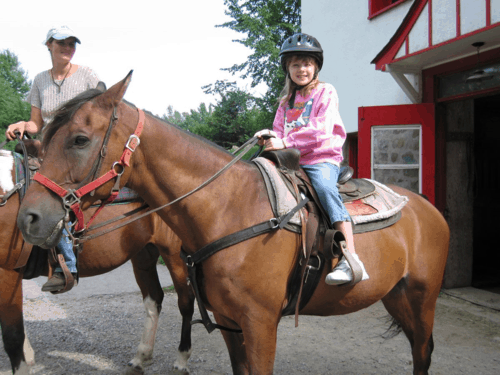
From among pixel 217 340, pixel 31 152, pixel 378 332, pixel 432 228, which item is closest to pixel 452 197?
pixel 378 332

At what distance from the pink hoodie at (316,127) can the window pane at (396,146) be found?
3.18 meters

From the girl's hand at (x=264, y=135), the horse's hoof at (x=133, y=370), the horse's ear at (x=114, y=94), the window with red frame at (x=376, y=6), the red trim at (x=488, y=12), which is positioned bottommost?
the horse's hoof at (x=133, y=370)

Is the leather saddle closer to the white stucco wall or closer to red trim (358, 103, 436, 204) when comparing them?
red trim (358, 103, 436, 204)

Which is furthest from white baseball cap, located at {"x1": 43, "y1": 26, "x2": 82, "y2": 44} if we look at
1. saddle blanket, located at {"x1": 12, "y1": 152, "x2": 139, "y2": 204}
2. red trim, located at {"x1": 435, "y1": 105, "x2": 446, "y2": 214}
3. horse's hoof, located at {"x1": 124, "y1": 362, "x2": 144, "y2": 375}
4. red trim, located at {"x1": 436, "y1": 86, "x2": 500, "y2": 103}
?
red trim, located at {"x1": 435, "y1": 105, "x2": 446, "y2": 214}

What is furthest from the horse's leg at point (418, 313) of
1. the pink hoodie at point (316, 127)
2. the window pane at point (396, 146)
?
the window pane at point (396, 146)

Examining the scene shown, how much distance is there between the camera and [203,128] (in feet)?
35.4

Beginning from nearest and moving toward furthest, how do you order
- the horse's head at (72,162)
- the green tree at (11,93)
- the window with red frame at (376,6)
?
1. the horse's head at (72,162)
2. the window with red frame at (376,6)
3. the green tree at (11,93)

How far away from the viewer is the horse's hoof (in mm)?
3398

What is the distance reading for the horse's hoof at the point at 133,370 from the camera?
3398 millimetres

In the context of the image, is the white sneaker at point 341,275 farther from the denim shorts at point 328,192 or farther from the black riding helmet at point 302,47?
the black riding helmet at point 302,47

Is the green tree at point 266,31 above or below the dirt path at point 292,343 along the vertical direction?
above

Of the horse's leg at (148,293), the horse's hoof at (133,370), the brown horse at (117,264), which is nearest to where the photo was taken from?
the brown horse at (117,264)

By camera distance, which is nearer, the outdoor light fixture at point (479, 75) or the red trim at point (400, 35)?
the outdoor light fixture at point (479, 75)

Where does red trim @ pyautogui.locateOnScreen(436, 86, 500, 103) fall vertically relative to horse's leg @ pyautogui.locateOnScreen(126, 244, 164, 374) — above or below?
above
